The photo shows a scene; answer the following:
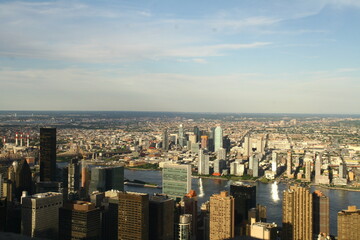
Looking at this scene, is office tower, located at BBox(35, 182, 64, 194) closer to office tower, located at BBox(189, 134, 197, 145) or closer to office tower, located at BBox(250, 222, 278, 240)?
office tower, located at BBox(250, 222, 278, 240)

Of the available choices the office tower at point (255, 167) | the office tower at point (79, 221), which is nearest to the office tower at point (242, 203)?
the office tower at point (79, 221)

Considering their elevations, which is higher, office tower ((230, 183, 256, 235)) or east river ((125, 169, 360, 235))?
office tower ((230, 183, 256, 235))

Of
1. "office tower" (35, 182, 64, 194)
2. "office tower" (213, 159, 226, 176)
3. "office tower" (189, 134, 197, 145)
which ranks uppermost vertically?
"office tower" (189, 134, 197, 145)

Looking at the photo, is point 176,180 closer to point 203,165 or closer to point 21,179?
point 21,179

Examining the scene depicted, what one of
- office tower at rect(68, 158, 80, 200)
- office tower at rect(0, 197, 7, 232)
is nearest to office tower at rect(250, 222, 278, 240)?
office tower at rect(0, 197, 7, 232)

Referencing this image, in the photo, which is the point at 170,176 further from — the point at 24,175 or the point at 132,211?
the point at 132,211

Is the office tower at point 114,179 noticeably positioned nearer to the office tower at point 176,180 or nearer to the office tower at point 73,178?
the office tower at point 73,178

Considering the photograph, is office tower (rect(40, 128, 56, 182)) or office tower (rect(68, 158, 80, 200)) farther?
office tower (rect(40, 128, 56, 182))
